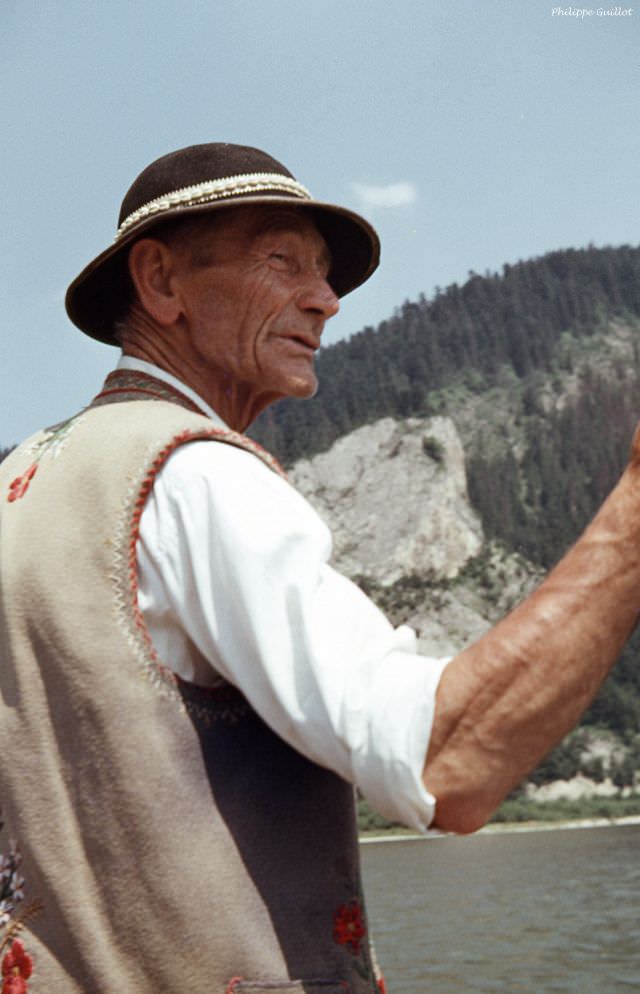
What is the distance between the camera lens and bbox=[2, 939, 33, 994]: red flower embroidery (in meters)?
1.43

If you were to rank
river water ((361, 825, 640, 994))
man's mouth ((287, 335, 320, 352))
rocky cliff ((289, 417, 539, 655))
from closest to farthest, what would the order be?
man's mouth ((287, 335, 320, 352)) < river water ((361, 825, 640, 994)) < rocky cliff ((289, 417, 539, 655))

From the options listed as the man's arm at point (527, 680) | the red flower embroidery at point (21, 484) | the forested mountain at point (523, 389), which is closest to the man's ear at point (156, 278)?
the red flower embroidery at point (21, 484)

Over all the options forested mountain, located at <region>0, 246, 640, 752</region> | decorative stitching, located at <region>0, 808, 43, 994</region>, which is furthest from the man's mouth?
forested mountain, located at <region>0, 246, 640, 752</region>

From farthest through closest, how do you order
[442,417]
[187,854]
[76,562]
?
[442,417] → [76,562] → [187,854]

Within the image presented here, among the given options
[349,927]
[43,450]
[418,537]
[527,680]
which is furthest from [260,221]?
[418,537]

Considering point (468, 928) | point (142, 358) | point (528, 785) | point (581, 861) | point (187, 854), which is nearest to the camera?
point (187, 854)

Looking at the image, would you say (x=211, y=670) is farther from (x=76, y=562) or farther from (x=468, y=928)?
(x=468, y=928)

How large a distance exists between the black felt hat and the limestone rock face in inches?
3217

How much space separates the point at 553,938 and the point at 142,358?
33.0 meters

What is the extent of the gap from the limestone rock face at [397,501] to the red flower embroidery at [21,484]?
82000mm

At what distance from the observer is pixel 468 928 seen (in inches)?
1368

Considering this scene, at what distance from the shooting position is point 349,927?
4.75ft

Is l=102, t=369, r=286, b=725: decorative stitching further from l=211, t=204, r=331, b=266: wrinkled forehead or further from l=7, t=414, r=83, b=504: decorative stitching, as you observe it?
l=211, t=204, r=331, b=266: wrinkled forehead

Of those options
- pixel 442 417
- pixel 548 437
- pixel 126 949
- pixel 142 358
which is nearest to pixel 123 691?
pixel 126 949
